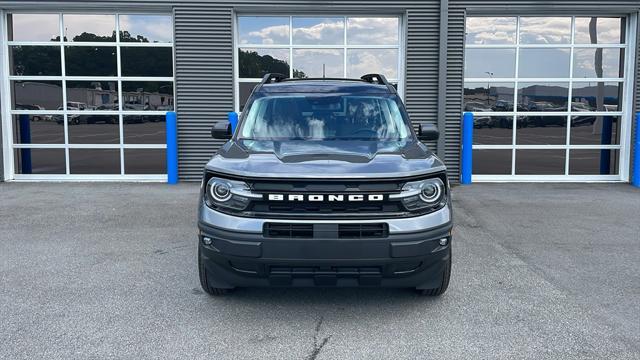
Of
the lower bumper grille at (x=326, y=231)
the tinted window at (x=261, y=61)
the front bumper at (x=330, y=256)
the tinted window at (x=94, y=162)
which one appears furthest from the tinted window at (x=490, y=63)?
the lower bumper grille at (x=326, y=231)

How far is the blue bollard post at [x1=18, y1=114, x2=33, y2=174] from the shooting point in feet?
38.1

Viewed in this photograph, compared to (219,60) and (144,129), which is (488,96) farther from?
(144,129)

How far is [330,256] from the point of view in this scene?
379 cm

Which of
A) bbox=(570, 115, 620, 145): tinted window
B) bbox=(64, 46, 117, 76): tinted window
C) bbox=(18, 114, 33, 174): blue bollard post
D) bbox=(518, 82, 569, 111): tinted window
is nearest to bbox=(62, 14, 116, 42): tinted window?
bbox=(64, 46, 117, 76): tinted window

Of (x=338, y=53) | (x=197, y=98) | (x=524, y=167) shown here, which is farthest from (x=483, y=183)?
(x=197, y=98)

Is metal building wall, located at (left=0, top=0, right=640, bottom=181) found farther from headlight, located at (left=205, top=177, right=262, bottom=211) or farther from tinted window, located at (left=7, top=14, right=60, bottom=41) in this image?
headlight, located at (left=205, top=177, right=262, bottom=211)

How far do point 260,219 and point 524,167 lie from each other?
1070 centimetres

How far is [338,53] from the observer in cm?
1154

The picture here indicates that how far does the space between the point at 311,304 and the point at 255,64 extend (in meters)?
7.84

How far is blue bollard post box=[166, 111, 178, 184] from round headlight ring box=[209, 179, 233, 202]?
23.7 ft

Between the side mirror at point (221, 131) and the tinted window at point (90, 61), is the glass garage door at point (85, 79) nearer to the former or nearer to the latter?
the tinted window at point (90, 61)

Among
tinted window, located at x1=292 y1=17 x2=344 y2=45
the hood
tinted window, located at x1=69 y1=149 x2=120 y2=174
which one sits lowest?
tinted window, located at x1=69 y1=149 x2=120 y2=174

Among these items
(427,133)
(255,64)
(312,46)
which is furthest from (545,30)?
(427,133)

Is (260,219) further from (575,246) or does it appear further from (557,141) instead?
(557,141)
